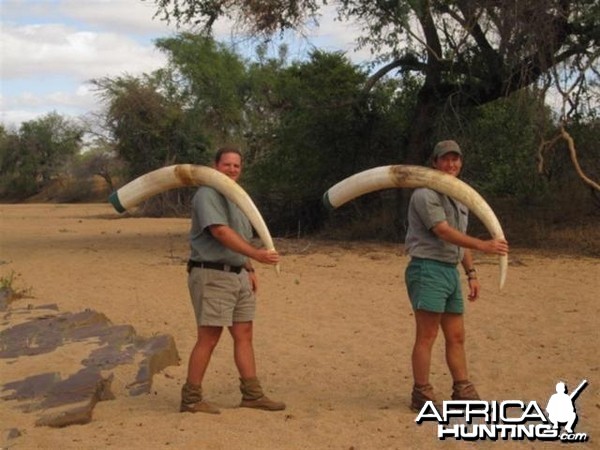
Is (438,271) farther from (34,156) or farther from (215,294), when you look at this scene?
(34,156)

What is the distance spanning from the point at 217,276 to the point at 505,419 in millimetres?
2023

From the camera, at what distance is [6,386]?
19.9 feet

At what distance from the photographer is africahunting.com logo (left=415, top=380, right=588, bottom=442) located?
5.10 metres

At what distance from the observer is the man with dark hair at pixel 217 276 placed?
209 inches

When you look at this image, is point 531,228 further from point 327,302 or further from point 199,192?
point 199,192

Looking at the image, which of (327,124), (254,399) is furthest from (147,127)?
(254,399)

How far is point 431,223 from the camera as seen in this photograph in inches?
212

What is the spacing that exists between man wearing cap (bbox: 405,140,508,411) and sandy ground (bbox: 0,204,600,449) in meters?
0.43

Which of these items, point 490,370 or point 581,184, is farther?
point 581,184

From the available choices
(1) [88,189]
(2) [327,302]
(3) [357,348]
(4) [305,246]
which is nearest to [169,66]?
(1) [88,189]

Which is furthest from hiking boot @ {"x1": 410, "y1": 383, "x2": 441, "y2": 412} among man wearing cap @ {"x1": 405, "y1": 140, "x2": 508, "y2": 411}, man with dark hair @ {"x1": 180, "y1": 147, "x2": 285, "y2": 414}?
man with dark hair @ {"x1": 180, "y1": 147, "x2": 285, "y2": 414}

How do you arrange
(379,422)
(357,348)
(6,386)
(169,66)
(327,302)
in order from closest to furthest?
(379,422) < (6,386) < (357,348) < (327,302) < (169,66)

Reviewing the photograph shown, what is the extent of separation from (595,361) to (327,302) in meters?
4.12

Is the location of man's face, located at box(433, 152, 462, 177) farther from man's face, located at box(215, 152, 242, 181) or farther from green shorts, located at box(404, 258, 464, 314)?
man's face, located at box(215, 152, 242, 181)
